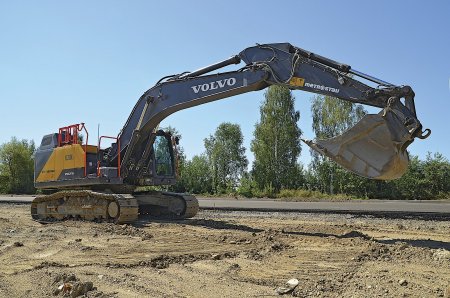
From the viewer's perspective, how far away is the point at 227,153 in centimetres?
6394

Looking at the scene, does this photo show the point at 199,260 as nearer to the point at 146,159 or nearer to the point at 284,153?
the point at 146,159

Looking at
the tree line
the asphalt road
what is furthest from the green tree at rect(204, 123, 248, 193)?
the asphalt road

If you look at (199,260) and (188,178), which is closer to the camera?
(199,260)

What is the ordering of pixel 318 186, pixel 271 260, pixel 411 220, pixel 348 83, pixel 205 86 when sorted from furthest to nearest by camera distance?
pixel 318 186 → pixel 411 220 → pixel 205 86 → pixel 348 83 → pixel 271 260

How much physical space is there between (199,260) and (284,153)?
43.4m

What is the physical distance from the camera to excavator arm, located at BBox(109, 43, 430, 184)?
8.44m

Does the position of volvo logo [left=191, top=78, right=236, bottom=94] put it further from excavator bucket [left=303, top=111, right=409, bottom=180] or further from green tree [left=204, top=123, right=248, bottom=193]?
green tree [left=204, top=123, right=248, bottom=193]

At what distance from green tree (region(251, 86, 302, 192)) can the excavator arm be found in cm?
3416

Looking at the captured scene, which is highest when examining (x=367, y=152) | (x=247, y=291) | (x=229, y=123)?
(x=229, y=123)

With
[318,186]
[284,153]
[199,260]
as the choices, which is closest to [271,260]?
[199,260]

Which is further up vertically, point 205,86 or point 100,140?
point 205,86

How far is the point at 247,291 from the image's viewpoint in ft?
17.6

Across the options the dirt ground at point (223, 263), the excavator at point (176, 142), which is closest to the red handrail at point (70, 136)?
the excavator at point (176, 142)

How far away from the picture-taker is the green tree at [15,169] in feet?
190
